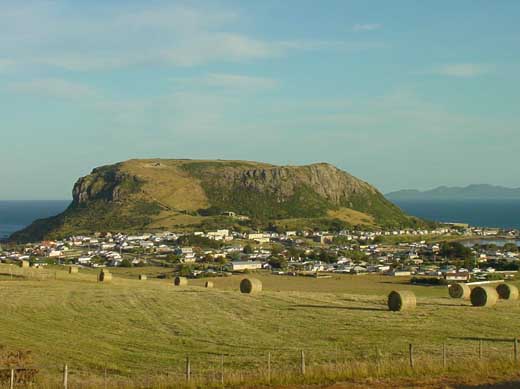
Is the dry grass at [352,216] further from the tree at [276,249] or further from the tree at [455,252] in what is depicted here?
the tree at [455,252]

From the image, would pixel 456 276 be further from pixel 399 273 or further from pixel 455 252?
pixel 455 252

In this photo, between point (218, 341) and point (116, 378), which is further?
point (218, 341)

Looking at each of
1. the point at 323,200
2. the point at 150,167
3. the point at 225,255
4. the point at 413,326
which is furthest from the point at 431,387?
the point at 150,167

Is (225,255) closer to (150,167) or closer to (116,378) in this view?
(116,378)

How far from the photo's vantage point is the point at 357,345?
23.9m

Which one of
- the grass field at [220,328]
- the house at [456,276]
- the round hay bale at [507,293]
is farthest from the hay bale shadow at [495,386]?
the house at [456,276]

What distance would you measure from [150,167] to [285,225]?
59.7 meters

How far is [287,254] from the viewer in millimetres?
104438

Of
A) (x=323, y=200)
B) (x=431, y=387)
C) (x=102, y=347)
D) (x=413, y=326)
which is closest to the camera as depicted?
(x=431, y=387)

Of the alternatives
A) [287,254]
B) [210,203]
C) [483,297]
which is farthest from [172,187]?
[483,297]

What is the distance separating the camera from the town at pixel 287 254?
80188mm

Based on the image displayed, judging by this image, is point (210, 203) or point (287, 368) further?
point (210, 203)

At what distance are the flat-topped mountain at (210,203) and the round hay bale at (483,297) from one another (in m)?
110

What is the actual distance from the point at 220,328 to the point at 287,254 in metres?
76.9
